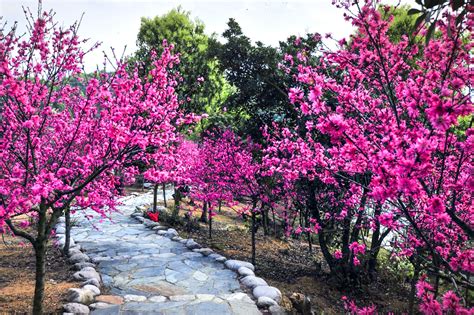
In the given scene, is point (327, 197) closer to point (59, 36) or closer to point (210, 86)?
point (59, 36)

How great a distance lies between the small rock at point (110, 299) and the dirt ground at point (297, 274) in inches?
103

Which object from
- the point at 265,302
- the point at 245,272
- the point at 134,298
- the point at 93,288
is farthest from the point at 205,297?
the point at 93,288

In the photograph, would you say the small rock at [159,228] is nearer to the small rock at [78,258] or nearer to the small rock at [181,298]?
the small rock at [78,258]

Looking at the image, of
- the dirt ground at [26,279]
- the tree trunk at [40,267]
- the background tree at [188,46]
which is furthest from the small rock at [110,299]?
the background tree at [188,46]

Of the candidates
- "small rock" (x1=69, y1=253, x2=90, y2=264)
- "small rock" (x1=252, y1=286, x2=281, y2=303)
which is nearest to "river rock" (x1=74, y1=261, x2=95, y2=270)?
"small rock" (x1=69, y1=253, x2=90, y2=264)

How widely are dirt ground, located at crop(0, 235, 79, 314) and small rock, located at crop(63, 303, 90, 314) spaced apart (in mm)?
130

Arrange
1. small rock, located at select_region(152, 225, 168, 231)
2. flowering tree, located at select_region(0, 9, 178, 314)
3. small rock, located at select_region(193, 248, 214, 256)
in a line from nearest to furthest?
flowering tree, located at select_region(0, 9, 178, 314) → small rock, located at select_region(193, 248, 214, 256) → small rock, located at select_region(152, 225, 168, 231)

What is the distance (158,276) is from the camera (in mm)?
6477

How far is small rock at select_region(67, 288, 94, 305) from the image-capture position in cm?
497

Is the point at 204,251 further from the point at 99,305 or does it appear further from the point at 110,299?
the point at 99,305

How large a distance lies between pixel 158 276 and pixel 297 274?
10.7ft

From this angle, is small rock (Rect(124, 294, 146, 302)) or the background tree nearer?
small rock (Rect(124, 294, 146, 302))

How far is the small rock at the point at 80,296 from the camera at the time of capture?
4.97 meters

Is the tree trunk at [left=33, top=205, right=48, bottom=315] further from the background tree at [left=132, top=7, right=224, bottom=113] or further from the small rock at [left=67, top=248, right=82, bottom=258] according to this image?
the background tree at [left=132, top=7, right=224, bottom=113]
